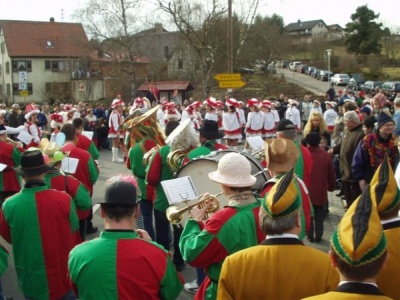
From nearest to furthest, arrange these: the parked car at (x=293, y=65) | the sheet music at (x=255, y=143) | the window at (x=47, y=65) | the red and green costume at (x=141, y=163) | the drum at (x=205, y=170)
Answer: the drum at (x=205, y=170) → the red and green costume at (x=141, y=163) → the sheet music at (x=255, y=143) → the window at (x=47, y=65) → the parked car at (x=293, y=65)

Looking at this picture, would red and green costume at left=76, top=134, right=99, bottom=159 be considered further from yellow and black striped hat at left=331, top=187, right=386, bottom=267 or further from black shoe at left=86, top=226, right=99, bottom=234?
yellow and black striped hat at left=331, top=187, right=386, bottom=267

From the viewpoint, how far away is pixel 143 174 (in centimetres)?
761

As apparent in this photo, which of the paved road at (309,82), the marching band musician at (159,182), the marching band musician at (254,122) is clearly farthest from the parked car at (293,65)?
the marching band musician at (159,182)

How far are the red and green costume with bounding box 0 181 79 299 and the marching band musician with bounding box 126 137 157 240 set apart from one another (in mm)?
2822

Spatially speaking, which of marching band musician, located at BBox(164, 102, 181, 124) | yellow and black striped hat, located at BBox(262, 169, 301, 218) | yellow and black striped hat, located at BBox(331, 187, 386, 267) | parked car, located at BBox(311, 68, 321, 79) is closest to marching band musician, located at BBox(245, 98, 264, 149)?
marching band musician, located at BBox(164, 102, 181, 124)

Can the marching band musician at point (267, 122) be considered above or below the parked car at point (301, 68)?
below

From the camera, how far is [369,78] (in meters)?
55.8

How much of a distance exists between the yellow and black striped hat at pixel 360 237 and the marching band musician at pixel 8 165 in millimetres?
6470

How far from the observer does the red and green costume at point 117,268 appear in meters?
3.20

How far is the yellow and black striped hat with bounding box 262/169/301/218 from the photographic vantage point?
9.73 ft

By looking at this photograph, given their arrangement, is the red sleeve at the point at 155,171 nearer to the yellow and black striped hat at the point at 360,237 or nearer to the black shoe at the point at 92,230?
the black shoe at the point at 92,230

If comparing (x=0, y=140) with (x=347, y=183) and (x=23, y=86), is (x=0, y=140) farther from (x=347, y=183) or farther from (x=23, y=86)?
(x=23, y=86)

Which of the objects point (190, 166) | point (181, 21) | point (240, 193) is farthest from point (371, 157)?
point (181, 21)

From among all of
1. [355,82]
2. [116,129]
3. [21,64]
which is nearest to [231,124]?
[116,129]
